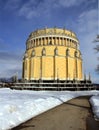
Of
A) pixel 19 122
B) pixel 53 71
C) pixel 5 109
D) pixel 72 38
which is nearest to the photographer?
pixel 19 122

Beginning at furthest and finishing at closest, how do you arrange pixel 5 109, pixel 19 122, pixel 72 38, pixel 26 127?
pixel 72 38, pixel 5 109, pixel 19 122, pixel 26 127

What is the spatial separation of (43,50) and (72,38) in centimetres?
1182

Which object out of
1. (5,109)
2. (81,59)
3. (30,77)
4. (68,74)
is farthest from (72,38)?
(5,109)

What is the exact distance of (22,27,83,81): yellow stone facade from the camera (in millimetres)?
63500

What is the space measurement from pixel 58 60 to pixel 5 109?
2137 inches

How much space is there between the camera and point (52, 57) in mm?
64250

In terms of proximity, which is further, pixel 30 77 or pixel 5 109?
pixel 30 77

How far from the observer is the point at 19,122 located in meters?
8.71

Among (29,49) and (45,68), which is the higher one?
(29,49)

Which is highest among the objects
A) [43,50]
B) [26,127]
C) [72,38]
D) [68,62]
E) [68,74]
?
[72,38]

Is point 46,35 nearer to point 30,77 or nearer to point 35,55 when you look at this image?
point 35,55

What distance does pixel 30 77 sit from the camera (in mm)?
65312

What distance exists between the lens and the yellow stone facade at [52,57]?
63500mm

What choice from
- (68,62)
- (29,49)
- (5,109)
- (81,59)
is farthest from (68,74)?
(5,109)
